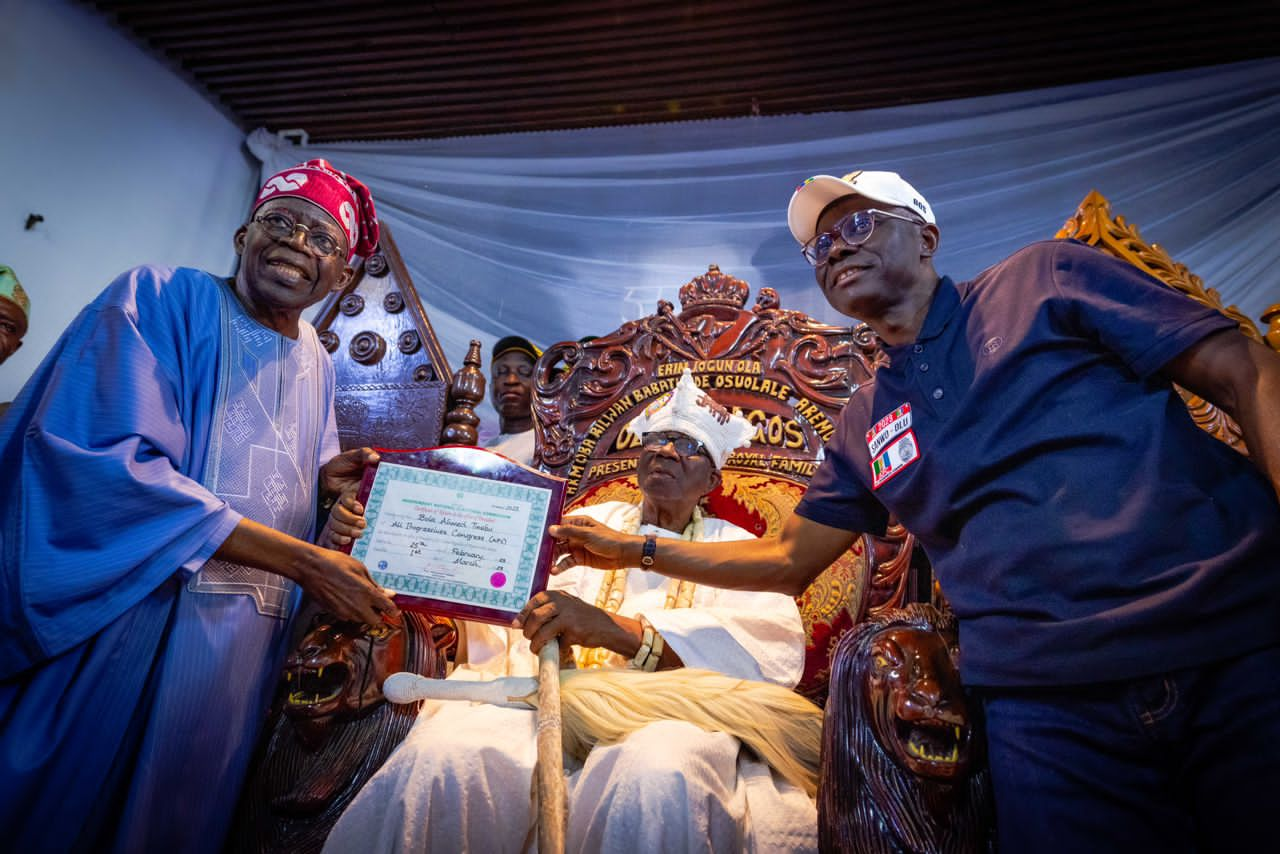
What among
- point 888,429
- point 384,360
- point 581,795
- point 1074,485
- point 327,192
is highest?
point 327,192

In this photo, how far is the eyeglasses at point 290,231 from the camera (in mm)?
2588

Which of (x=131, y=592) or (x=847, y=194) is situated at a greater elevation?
(x=847, y=194)

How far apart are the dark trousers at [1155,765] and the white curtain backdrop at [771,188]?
136 inches

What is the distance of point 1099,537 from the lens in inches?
58.2

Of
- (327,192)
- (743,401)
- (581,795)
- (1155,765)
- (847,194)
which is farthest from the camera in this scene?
(743,401)

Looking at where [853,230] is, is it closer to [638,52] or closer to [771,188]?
[771,188]

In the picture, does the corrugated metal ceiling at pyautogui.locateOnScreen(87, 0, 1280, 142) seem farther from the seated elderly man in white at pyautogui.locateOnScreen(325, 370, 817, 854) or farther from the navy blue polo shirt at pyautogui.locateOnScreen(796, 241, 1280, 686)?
the seated elderly man in white at pyautogui.locateOnScreen(325, 370, 817, 854)

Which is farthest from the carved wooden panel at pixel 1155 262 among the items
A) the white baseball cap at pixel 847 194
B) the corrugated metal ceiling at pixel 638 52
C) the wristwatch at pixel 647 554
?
the corrugated metal ceiling at pixel 638 52

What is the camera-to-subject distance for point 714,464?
3.03 meters

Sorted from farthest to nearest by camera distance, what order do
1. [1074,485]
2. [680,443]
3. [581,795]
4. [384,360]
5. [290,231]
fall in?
[384,360], [680,443], [290,231], [581,795], [1074,485]

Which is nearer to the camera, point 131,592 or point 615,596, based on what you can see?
point 131,592

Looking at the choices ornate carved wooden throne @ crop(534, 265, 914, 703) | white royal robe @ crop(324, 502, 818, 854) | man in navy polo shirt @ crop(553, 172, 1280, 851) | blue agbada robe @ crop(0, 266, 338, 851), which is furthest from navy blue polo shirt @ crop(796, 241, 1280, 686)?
blue agbada robe @ crop(0, 266, 338, 851)

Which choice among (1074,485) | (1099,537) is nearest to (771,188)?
(1074,485)

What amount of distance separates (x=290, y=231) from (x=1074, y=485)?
2.50 metres
